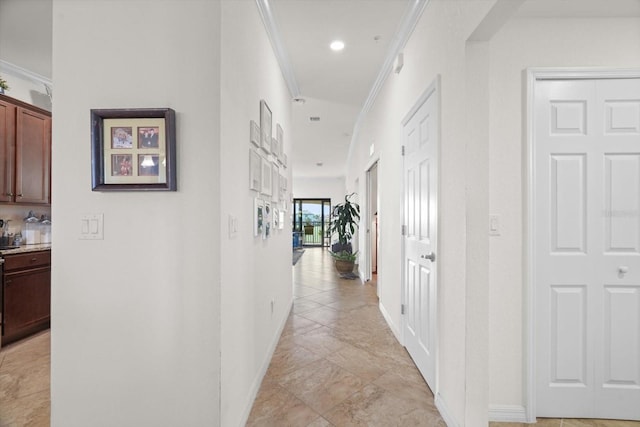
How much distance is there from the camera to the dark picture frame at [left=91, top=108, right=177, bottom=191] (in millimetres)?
1435

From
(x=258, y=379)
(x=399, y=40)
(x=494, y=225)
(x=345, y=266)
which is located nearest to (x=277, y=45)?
(x=399, y=40)

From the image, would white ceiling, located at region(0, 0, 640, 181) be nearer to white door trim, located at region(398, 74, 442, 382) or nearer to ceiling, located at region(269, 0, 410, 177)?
ceiling, located at region(269, 0, 410, 177)

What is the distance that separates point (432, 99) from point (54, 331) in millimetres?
2514

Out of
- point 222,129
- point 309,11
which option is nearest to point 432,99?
point 309,11

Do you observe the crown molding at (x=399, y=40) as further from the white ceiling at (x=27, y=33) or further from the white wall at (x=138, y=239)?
the white ceiling at (x=27, y=33)

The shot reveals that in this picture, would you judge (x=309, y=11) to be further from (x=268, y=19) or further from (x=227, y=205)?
(x=227, y=205)

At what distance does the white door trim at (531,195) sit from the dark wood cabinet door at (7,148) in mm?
4611

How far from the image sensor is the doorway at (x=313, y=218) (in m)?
12.5

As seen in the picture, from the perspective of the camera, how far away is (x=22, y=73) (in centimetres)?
341

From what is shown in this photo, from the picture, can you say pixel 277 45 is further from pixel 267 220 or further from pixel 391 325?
pixel 391 325

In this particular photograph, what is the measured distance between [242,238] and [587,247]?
81.1 inches

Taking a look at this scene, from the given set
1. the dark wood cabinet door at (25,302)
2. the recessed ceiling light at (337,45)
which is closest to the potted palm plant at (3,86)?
the dark wood cabinet door at (25,302)

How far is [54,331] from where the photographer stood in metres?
1.49

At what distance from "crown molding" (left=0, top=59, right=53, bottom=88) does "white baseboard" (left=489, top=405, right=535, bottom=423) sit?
197 inches
